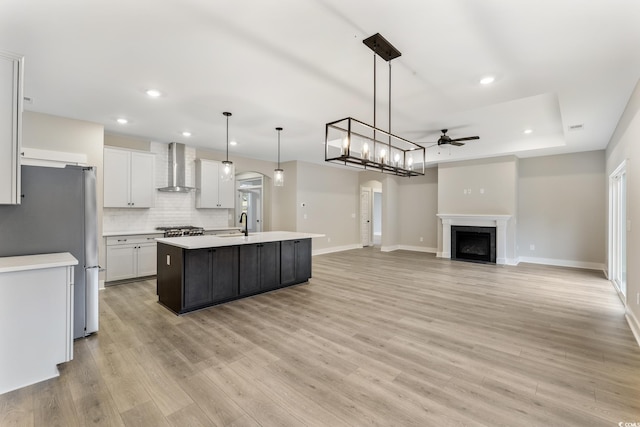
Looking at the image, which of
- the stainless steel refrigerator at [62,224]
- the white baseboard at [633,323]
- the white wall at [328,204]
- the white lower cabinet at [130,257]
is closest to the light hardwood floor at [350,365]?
the white baseboard at [633,323]

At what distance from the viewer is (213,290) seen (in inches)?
155

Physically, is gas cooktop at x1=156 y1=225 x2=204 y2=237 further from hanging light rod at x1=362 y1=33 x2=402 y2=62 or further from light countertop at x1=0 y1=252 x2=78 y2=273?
hanging light rod at x1=362 y1=33 x2=402 y2=62

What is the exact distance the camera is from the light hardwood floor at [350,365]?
1908mm

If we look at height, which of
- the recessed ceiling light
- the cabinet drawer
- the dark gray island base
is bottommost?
the dark gray island base

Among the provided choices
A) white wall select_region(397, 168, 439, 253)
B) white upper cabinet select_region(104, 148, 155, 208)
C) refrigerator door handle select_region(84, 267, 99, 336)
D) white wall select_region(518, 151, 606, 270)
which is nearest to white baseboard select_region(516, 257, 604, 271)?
white wall select_region(518, 151, 606, 270)

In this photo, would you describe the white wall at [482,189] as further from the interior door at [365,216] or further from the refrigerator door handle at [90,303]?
the refrigerator door handle at [90,303]

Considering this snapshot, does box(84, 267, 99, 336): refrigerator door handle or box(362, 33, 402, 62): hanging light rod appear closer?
box(362, 33, 402, 62): hanging light rod

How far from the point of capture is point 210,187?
647cm

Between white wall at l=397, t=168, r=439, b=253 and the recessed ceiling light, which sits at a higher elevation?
the recessed ceiling light

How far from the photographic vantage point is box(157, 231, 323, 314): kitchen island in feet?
12.1

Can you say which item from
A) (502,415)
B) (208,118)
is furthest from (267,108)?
(502,415)

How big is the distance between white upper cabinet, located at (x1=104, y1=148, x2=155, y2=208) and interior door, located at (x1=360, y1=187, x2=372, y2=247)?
6.60 m

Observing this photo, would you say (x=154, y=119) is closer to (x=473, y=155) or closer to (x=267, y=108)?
(x=267, y=108)

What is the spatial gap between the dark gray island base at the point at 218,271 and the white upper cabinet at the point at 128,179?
186 cm
